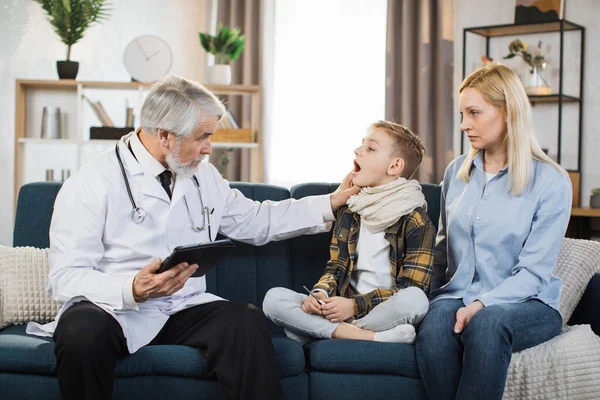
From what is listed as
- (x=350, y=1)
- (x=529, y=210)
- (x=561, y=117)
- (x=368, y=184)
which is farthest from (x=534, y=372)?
(x=350, y=1)

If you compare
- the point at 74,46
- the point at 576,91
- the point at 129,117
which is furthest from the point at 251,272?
the point at 74,46

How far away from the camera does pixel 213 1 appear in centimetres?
536

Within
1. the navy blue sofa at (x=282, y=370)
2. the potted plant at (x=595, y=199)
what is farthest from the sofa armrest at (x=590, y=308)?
the potted plant at (x=595, y=199)

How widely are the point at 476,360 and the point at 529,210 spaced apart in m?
0.53

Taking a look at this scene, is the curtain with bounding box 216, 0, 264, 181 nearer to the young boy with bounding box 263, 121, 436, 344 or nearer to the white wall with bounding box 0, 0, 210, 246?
the white wall with bounding box 0, 0, 210, 246

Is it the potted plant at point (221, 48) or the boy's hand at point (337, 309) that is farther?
the potted plant at point (221, 48)

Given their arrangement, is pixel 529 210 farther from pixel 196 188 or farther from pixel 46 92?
pixel 46 92

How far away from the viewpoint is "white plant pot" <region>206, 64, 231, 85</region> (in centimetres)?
476

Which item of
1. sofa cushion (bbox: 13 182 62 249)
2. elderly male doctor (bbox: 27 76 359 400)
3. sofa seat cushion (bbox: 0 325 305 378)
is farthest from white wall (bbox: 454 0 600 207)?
sofa cushion (bbox: 13 182 62 249)

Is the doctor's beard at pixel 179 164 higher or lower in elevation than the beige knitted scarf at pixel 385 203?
higher

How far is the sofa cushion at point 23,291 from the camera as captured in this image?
2443mm

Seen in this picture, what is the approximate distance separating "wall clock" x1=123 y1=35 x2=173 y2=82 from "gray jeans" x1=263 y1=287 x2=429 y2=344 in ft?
9.13

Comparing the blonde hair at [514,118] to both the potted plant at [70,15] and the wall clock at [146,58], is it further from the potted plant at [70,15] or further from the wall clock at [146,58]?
the potted plant at [70,15]

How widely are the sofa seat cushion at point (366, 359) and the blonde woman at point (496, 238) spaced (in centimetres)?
5
